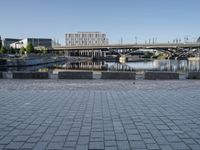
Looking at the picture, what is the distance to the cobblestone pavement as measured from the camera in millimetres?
4195

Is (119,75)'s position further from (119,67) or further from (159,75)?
(119,67)

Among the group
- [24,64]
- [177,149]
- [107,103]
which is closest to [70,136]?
[177,149]

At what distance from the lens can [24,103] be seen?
765cm

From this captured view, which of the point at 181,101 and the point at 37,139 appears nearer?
the point at 37,139

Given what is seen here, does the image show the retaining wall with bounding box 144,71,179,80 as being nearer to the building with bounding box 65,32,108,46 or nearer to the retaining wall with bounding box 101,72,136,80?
the retaining wall with bounding box 101,72,136,80

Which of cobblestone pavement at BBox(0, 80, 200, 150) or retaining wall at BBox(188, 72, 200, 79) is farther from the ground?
retaining wall at BBox(188, 72, 200, 79)

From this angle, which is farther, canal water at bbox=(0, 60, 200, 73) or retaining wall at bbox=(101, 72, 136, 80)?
canal water at bbox=(0, 60, 200, 73)

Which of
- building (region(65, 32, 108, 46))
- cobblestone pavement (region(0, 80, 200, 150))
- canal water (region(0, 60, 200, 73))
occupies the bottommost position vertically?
cobblestone pavement (region(0, 80, 200, 150))

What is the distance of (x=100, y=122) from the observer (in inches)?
217

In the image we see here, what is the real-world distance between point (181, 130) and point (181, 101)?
10.3 feet

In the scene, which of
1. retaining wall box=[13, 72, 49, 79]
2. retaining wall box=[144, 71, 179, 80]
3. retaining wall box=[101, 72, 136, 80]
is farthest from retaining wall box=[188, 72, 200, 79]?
retaining wall box=[13, 72, 49, 79]

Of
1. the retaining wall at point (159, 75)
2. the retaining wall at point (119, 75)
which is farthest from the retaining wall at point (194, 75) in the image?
the retaining wall at point (119, 75)

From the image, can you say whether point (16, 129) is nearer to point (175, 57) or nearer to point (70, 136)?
point (70, 136)

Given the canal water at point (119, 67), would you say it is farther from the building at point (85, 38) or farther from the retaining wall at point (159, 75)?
the building at point (85, 38)
